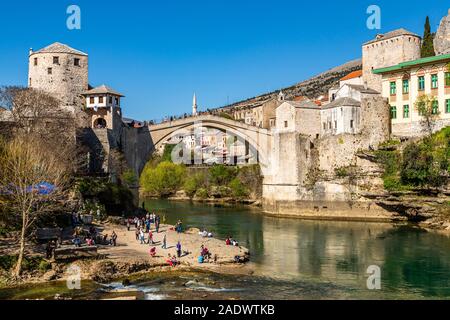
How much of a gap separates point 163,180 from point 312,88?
201ft

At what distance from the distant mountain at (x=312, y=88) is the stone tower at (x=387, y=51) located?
40.6 metres

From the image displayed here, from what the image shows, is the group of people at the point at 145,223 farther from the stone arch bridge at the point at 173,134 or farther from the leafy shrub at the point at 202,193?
the leafy shrub at the point at 202,193

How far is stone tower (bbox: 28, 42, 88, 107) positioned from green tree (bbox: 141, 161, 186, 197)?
34425 mm

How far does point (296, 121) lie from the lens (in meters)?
59.7

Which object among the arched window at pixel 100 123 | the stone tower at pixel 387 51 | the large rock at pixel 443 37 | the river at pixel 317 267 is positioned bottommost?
the river at pixel 317 267

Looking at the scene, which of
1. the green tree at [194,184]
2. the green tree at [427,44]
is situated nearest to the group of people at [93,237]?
the green tree at [427,44]

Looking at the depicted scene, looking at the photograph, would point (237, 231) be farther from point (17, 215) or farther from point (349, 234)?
point (17, 215)

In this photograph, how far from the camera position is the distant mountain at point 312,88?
12208cm

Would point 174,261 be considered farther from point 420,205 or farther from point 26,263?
point 420,205

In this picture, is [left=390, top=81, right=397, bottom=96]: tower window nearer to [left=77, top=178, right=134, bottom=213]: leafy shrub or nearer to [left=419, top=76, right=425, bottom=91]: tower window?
[left=419, top=76, right=425, bottom=91]: tower window

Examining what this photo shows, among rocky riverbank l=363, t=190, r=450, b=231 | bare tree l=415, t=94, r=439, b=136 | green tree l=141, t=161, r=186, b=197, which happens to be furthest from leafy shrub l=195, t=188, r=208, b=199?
bare tree l=415, t=94, r=439, b=136

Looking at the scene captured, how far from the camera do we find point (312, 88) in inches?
5349

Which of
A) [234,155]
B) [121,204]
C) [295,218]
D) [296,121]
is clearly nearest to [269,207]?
[295,218]

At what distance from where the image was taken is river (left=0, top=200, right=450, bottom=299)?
1008 inches
